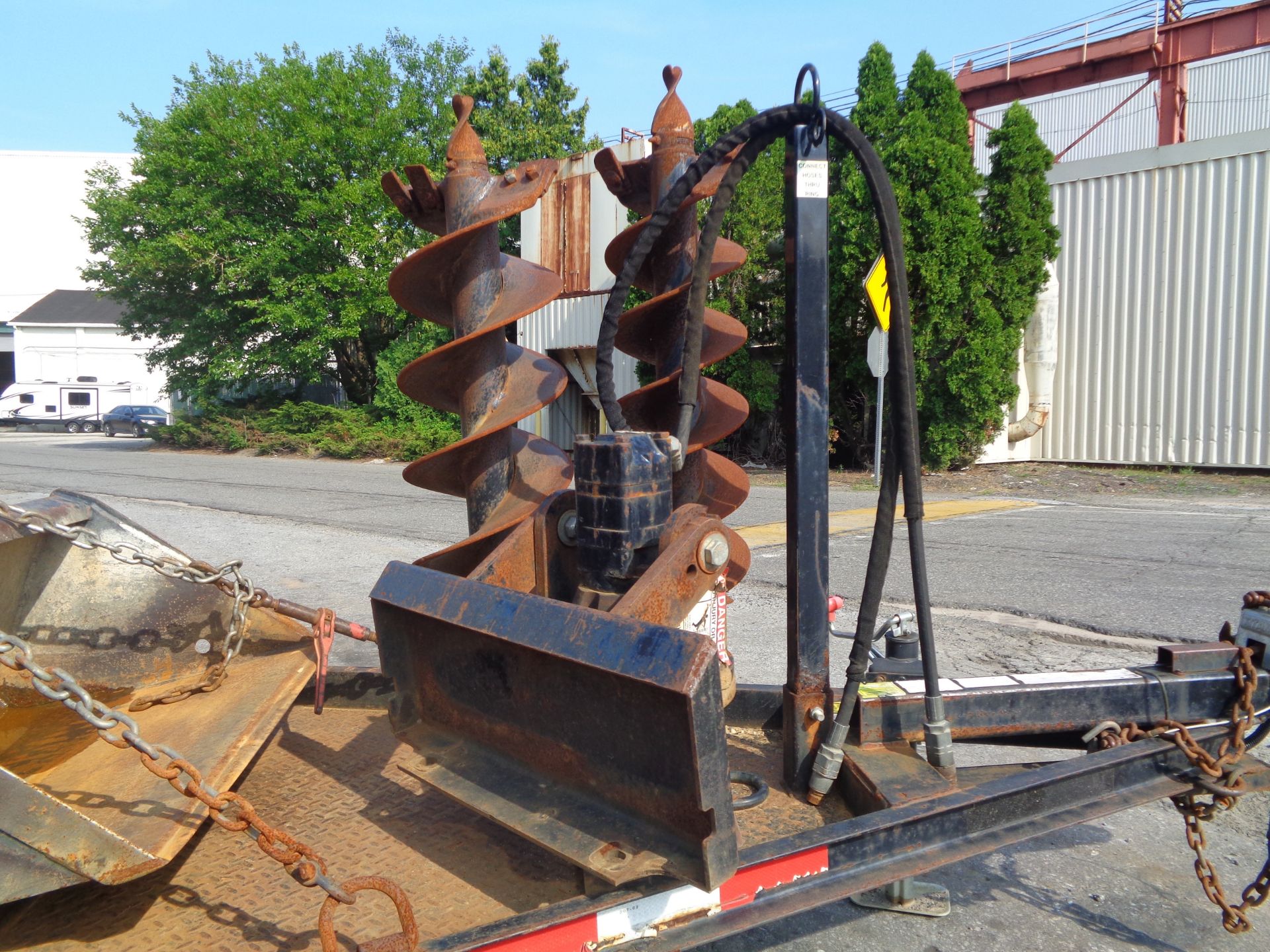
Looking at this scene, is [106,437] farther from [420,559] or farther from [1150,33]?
[420,559]

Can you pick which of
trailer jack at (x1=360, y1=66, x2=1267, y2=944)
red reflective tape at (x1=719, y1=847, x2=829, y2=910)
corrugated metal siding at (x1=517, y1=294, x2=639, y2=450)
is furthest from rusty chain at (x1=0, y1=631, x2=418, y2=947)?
corrugated metal siding at (x1=517, y1=294, x2=639, y2=450)

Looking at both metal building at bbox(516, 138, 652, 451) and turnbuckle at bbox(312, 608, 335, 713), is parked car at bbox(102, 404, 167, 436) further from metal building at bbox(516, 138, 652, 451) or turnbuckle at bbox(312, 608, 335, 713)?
turnbuckle at bbox(312, 608, 335, 713)

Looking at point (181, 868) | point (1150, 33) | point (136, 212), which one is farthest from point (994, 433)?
point (136, 212)

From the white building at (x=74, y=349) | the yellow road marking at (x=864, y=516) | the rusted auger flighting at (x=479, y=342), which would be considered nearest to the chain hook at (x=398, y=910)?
the rusted auger flighting at (x=479, y=342)

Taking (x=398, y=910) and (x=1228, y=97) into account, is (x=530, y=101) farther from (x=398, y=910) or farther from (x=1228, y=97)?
(x=398, y=910)

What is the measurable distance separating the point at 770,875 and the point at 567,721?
0.53 m

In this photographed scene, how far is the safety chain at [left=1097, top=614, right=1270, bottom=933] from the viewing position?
2.26 meters

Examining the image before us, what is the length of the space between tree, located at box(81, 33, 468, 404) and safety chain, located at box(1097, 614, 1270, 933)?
24175 millimetres

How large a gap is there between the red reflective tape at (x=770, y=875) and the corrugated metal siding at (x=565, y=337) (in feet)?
56.4

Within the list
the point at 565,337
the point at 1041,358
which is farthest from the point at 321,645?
the point at 565,337

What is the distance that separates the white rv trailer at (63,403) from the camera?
44.4 meters

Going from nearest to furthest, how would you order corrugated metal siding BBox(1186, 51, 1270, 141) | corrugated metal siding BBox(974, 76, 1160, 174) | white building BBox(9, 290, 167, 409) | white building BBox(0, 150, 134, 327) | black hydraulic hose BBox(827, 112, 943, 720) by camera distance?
Answer: black hydraulic hose BBox(827, 112, 943, 720)
corrugated metal siding BBox(1186, 51, 1270, 141)
corrugated metal siding BBox(974, 76, 1160, 174)
white building BBox(9, 290, 167, 409)
white building BBox(0, 150, 134, 327)

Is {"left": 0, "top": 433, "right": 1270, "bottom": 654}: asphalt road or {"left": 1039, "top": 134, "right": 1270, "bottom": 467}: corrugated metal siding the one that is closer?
{"left": 0, "top": 433, "right": 1270, "bottom": 654}: asphalt road

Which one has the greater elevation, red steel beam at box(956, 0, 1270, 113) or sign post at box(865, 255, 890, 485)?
red steel beam at box(956, 0, 1270, 113)
